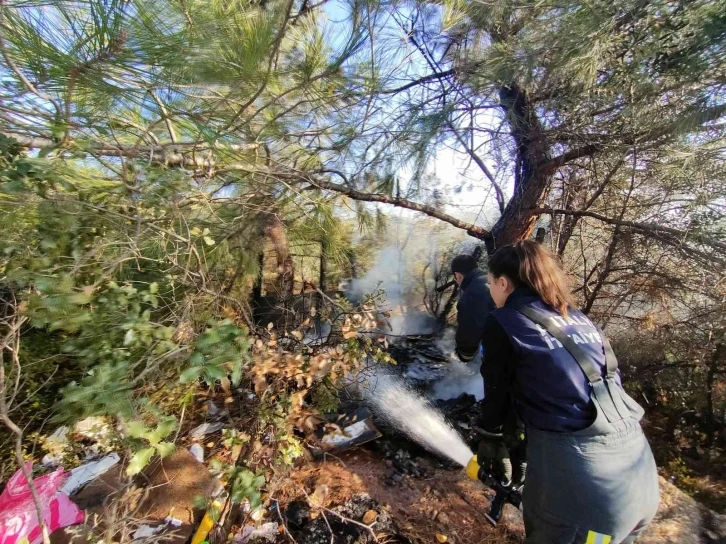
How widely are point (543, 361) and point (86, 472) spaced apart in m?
2.57

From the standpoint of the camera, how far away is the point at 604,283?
11.6ft

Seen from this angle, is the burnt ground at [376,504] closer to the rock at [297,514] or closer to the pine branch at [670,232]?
the rock at [297,514]

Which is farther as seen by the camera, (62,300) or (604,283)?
(604,283)

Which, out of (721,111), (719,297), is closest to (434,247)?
(719,297)

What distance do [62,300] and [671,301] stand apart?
4.54 meters

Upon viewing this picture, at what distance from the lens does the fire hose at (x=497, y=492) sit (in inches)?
78.1

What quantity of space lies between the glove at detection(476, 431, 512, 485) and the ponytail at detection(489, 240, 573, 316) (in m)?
1.06

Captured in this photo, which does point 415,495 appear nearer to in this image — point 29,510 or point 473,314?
point 473,314

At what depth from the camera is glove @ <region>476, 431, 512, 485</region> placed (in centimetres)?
208

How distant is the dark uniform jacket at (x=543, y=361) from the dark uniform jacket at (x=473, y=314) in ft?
2.77

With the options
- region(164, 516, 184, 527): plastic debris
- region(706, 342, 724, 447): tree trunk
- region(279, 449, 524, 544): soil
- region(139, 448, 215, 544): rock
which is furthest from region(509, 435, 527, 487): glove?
region(706, 342, 724, 447): tree trunk

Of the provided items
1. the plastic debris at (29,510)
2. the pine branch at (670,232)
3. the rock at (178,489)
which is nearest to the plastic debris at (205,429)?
the rock at (178,489)

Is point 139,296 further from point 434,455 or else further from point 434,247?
point 434,247

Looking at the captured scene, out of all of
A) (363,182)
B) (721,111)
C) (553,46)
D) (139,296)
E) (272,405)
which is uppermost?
(553,46)
